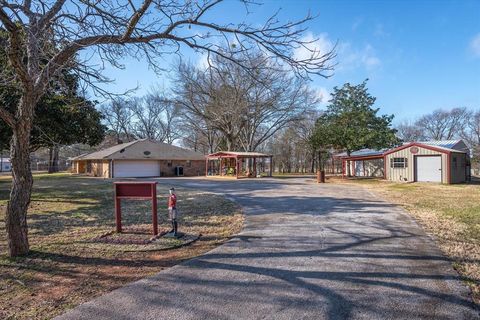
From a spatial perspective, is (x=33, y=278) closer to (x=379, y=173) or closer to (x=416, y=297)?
(x=416, y=297)

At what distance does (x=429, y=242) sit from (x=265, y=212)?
425 centimetres

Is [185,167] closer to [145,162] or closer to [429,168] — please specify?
[145,162]

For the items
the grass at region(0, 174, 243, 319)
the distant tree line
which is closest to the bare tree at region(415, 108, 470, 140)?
the distant tree line

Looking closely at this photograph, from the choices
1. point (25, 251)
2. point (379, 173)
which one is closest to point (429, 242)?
point (25, 251)

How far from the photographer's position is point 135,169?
32.8 m

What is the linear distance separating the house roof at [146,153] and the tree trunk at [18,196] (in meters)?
27.1

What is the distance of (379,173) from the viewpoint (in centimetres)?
3219

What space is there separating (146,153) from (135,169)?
188 cm

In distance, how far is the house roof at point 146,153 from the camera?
32094 millimetres

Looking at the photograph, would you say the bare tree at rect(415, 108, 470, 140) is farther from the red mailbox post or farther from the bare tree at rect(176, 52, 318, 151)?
the red mailbox post

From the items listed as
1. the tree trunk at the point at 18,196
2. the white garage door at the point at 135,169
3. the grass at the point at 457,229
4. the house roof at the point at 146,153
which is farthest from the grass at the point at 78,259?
the house roof at the point at 146,153

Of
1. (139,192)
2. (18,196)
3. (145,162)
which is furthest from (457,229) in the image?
(145,162)

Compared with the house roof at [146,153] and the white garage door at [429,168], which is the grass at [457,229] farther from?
the house roof at [146,153]

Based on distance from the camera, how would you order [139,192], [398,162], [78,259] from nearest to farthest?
1. [78,259]
2. [139,192]
3. [398,162]
